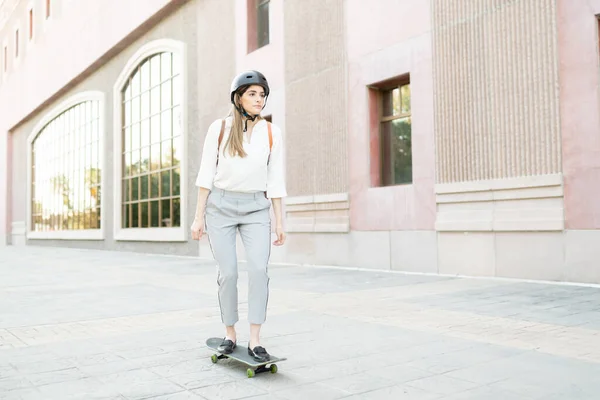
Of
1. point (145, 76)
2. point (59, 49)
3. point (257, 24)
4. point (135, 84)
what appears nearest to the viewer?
point (257, 24)

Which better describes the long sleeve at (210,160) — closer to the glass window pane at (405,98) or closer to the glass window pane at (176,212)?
the glass window pane at (405,98)

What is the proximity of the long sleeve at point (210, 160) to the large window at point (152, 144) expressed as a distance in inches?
588

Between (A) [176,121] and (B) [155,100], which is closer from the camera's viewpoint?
(A) [176,121]

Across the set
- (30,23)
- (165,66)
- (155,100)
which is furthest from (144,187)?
(30,23)

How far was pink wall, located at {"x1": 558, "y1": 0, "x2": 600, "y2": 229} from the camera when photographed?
7.78 meters

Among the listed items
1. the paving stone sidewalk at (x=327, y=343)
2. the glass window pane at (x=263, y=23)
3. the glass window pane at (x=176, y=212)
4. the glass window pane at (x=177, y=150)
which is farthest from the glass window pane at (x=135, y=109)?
the paving stone sidewalk at (x=327, y=343)

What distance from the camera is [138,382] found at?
130 inches

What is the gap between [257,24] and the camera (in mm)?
15359

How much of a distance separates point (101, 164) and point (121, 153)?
2358mm

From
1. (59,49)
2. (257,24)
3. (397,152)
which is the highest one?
(59,49)

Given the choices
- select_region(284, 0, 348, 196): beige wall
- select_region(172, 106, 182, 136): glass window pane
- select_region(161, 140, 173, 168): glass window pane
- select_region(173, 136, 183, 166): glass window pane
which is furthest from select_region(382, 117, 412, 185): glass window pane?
select_region(161, 140, 173, 168): glass window pane

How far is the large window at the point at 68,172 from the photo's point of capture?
26031 millimetres

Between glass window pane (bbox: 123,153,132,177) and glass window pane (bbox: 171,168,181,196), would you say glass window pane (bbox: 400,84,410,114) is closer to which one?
glass window pane (bbox: 171,168,181,196)

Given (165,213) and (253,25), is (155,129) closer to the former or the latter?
(165,213)
